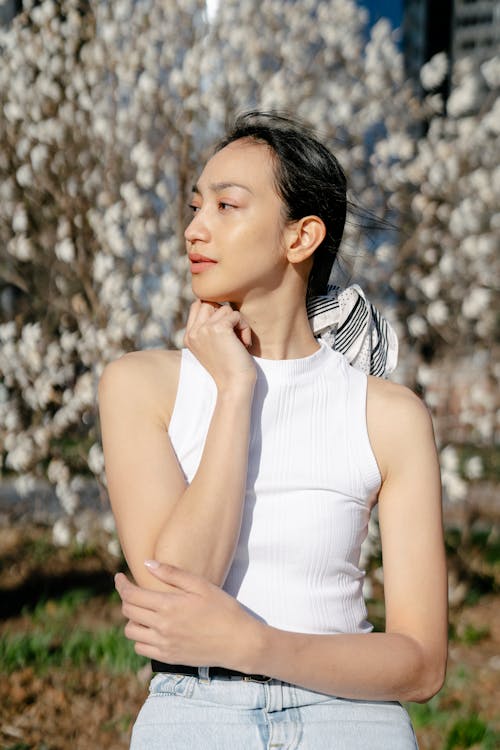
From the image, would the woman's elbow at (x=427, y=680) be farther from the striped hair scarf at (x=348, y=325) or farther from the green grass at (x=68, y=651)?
the green grass at (x=68, y=651)

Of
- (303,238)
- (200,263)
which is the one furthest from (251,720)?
(303,238)

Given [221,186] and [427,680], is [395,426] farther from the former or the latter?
[221,186]

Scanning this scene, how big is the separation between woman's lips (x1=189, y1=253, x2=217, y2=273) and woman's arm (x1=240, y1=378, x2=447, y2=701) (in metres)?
0.44

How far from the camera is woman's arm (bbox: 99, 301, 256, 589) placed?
1588 mm

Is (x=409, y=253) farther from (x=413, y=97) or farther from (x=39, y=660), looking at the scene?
(x=39, y=660)

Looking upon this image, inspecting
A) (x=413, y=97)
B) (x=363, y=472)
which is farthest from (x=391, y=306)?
(x=363, y=472)

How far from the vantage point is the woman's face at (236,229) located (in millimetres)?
1836

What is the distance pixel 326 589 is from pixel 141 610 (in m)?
0.38

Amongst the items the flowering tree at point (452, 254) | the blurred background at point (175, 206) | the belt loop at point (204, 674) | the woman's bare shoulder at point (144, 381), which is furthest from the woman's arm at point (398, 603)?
the flowering tree at point (452, 254)

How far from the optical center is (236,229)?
6.05 feet

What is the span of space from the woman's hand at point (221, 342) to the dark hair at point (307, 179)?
0.26 metres

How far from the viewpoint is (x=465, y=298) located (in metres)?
4.59

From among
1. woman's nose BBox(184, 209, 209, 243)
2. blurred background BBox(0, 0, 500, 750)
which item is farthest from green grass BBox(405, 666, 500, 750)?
woman's nose BBox(184, 209, 209, 243)

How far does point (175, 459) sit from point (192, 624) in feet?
1.14
